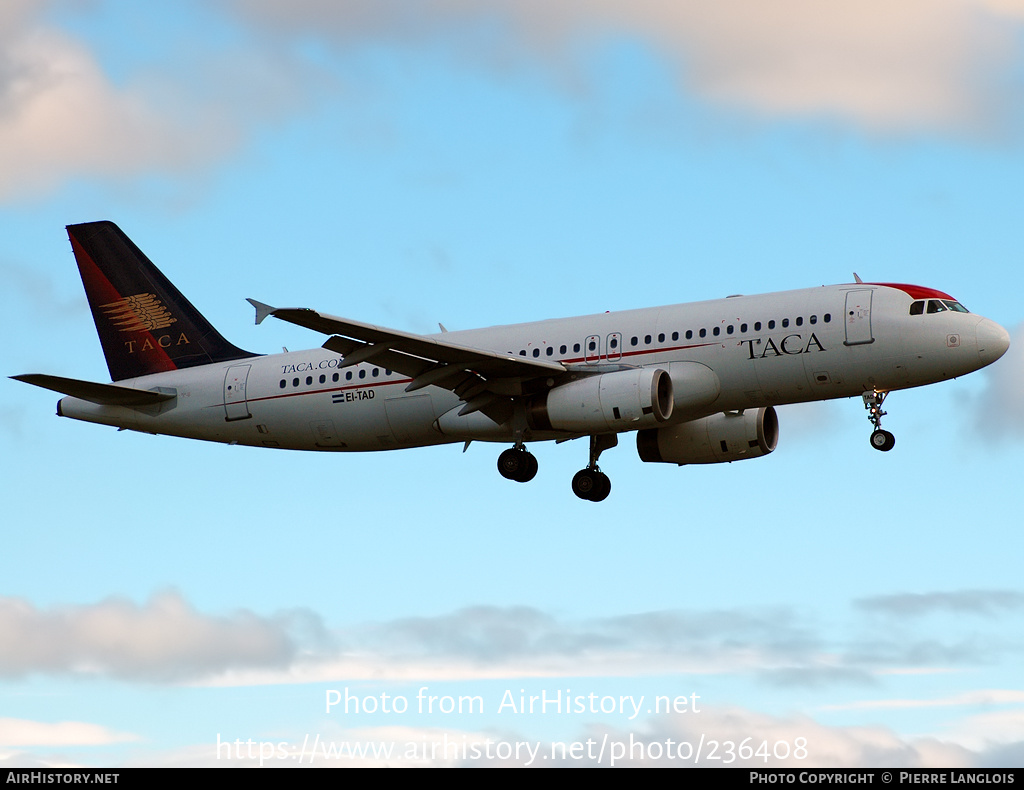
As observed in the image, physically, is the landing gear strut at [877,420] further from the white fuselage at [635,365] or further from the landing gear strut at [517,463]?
the landing gear strut at [517,463]

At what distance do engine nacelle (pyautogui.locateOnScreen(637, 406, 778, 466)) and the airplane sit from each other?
5 cm

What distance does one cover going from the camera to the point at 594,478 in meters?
45.3

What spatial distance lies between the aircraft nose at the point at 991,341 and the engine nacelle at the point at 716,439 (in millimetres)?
7897

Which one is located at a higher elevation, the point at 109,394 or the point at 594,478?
the point at 109,394

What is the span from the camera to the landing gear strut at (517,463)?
43.6 metres

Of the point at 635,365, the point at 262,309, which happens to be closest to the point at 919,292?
the point at 635,365

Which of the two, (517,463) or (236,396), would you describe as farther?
(236,396)

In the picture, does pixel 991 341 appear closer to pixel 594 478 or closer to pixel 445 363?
pixel 594 478

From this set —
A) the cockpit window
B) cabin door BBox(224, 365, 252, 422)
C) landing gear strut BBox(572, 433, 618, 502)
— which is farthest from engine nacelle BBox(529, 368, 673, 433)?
cabin door BBox(224, 365, 252, 422)

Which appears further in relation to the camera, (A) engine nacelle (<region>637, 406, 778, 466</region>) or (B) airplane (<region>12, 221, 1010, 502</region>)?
(A) engine nacelle (<region>637, 406, 778, 466</region>)

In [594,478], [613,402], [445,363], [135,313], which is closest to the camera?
[613,402]

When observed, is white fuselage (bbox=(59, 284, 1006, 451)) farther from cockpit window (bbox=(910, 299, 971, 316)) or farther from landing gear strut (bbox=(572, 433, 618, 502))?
landing gear strut (bbox=(572, 433, 618, 502))

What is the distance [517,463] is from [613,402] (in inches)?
181

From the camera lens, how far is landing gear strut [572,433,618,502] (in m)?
45.3
